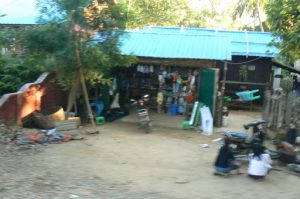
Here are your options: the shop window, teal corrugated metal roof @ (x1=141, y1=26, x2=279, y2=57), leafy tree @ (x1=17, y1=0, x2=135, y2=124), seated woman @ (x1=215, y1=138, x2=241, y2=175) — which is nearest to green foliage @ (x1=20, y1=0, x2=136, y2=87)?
leafy tree @ (x1=17, y1=0, x2=135, y2=124)

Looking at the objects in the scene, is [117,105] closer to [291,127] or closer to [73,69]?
[73,69]

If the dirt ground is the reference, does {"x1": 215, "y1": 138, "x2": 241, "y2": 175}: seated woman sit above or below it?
above

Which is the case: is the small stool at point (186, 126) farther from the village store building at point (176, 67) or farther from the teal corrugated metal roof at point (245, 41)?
the teal corrugated metal roof at point (245, 41)

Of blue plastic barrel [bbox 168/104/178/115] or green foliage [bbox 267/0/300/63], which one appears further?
blue plastic barrel [bbox 168/104/178/115]

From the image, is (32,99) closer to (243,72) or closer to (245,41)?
(243,72)

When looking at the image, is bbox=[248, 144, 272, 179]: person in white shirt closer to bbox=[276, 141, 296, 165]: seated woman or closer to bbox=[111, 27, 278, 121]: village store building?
bbox=[276, 141, 296, 165]: seated woman

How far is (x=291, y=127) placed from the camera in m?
10.7

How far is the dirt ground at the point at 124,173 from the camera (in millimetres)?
6836

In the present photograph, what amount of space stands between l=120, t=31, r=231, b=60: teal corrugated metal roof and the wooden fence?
2.12 metres

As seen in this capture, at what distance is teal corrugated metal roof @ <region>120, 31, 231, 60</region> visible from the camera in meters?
13.7

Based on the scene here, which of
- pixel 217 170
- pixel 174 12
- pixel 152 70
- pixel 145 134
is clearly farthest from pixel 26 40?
pixel 174 12

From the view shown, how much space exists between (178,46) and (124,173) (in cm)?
725

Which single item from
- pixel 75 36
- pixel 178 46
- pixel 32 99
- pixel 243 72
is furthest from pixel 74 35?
pixel 243 72

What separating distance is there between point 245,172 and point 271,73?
12.7 meters
